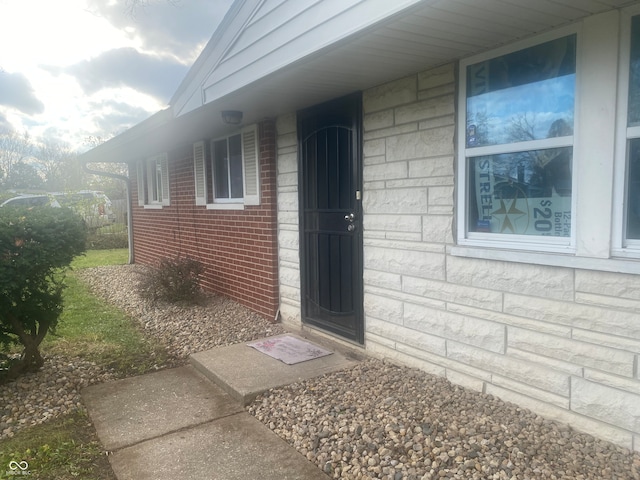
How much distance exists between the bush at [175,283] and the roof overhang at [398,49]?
7.23ft

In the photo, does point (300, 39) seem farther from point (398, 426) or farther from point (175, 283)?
point (175, 283)

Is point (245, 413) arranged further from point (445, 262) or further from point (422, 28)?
point (422, 28)

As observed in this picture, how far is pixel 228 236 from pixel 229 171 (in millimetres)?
899

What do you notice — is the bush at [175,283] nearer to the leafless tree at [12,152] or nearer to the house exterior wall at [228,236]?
the house exterior wall at [228,236]

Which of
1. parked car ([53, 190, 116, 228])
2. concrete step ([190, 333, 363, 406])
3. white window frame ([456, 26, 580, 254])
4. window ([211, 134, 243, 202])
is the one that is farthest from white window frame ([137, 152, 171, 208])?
parked car ([53, 190, 116, 228])

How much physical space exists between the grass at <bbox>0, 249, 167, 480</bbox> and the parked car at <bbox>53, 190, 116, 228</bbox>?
26.5 feet

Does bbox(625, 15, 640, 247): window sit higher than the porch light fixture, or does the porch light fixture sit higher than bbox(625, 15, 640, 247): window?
the porch light fixture

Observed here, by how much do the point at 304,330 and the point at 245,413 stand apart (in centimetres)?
187

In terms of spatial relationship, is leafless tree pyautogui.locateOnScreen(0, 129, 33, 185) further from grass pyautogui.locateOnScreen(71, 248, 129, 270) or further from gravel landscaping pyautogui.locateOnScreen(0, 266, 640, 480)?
gravel landscaping pyautogui.locateOnScreen(0, 266, 640, 480)

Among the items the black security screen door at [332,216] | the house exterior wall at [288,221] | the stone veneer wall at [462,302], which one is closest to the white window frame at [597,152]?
the stone veneer wall at [462,302]

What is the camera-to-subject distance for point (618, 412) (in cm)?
252

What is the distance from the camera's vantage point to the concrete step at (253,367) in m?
3.61

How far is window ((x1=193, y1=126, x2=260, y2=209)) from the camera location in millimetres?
5777

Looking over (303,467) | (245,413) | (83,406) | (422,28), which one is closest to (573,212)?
(422,28)
